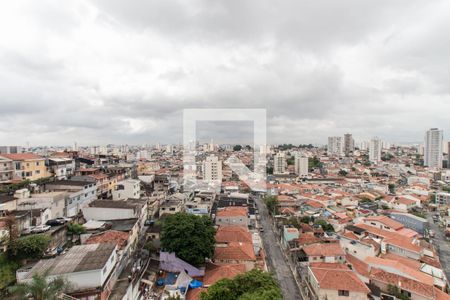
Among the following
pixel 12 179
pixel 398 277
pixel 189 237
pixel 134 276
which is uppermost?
pixel 12 179

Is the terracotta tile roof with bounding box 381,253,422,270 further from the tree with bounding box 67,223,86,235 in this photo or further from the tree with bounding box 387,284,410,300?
the tree with bounding box 67,223,86,235

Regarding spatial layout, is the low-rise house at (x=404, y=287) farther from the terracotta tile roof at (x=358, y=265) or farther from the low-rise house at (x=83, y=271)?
the low-rise house at (x=83, y=271)

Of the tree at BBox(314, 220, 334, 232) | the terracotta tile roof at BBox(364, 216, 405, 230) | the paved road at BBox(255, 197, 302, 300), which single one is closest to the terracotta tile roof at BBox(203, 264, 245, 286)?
the paved road at BBox(255, 197, 302, 300)

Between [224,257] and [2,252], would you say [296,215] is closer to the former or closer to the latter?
[224,257]

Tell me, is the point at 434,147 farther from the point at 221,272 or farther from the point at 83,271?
the point at 83,271

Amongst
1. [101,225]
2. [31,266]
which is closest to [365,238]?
[101,225]

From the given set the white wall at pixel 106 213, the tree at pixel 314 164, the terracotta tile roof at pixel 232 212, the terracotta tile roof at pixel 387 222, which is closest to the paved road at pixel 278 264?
the terracotta tile roof at pixel 232 212
